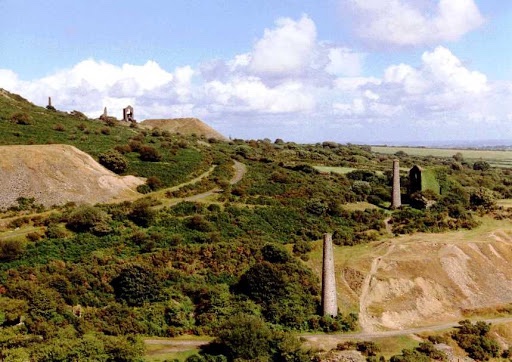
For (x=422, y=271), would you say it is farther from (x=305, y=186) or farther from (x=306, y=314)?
(x=305, y=186)

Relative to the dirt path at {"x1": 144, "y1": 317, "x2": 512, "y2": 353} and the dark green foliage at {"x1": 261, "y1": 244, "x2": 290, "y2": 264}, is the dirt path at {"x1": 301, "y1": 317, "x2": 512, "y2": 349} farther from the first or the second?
the dark green foliage at {"x1": 261, "y1": 244, "x2": 290, "y2": 264}

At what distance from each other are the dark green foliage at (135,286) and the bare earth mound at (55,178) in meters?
17.9

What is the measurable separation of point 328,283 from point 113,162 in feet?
128

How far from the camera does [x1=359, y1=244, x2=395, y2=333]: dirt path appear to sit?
125 ft

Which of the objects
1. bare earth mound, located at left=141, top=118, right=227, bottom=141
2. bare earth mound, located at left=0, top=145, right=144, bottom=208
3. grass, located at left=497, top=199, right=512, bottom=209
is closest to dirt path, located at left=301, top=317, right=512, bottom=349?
bare earth mound, located at left=0, top=145, right=144, bottom=208

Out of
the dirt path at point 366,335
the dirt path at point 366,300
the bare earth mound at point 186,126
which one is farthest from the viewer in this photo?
the bare earth mound at point 186,126

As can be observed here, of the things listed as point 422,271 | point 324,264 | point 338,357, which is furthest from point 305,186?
point 338,357

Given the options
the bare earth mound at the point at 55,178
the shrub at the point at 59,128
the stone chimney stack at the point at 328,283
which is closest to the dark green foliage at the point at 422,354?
the stone chimney stack at the point at 328,283

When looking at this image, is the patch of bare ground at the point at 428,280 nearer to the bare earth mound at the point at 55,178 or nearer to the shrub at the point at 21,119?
the bare earth mound at the point at 55,178

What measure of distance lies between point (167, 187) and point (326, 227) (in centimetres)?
2230

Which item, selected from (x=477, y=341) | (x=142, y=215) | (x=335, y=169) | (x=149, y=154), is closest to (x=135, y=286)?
(x=142, y=215)

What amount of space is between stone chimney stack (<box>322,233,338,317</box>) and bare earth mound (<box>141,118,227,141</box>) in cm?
9805

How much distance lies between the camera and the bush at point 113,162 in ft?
216

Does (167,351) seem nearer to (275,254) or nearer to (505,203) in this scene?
(275,254)
